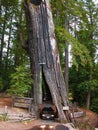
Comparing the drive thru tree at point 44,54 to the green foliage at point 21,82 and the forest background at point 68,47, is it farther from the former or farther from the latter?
the forest background at point 68,47

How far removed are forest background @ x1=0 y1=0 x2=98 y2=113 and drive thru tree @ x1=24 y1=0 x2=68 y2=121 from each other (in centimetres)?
102

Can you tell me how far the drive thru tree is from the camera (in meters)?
15.5

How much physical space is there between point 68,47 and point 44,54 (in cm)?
402

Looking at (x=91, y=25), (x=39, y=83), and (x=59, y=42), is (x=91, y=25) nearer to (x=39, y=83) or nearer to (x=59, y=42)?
(x=59, y=42)

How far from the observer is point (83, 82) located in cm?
2525

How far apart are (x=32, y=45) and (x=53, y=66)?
2.26m

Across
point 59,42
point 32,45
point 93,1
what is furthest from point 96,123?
point 93,1

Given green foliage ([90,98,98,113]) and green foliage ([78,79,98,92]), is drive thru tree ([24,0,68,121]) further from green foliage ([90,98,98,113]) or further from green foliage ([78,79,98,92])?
green foliage ([90,98,98,113])

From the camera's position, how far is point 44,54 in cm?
1598

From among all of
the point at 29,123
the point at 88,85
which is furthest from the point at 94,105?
the point at 29,123

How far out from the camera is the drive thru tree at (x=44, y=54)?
15539 millimetres

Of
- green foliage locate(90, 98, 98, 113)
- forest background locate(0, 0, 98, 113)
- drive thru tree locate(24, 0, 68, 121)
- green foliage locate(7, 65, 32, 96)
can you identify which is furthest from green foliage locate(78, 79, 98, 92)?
green foliage locate(7, 65, 32, 96)

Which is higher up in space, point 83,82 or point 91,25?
point 91,25

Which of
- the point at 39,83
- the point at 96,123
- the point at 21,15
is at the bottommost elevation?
the point at 96,123
